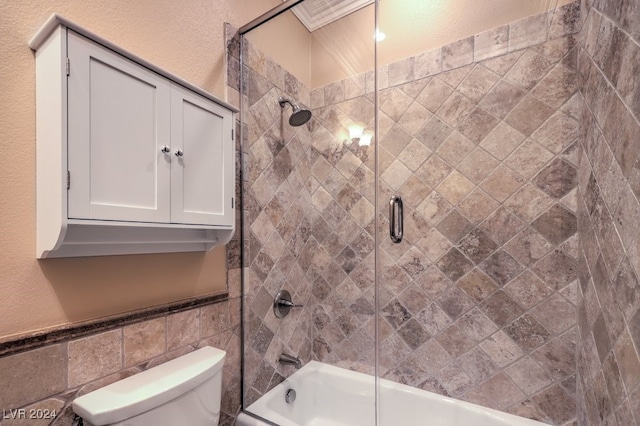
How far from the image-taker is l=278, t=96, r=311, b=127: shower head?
1715 millimetres

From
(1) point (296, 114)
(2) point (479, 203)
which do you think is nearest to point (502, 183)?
(2) point (479, 203)

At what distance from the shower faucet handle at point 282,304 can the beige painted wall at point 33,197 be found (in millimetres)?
484

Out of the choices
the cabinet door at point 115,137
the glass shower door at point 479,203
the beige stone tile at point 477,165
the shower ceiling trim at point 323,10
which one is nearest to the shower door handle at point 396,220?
the glass shower door at point 479,203

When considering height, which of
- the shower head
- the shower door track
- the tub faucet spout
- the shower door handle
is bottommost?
the tub faucet spout

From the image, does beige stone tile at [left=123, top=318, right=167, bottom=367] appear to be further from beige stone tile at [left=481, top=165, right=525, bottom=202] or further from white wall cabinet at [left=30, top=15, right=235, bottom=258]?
beige stone tile at [left=481, top=165, right=525, bottom=202]

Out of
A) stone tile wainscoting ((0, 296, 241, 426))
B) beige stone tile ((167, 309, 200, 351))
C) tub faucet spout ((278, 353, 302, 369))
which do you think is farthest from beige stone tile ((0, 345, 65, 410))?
tub faucet spout ((278, 353, 302, 369))

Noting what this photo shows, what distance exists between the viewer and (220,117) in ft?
3.78

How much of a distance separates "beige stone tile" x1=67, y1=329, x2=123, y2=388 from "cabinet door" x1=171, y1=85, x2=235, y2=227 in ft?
1.39

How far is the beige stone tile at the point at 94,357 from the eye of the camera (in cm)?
83

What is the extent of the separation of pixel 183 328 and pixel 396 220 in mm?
1203

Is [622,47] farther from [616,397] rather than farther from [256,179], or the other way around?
[256,179]

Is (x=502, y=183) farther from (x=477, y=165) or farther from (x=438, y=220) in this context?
(x=438, y=220)

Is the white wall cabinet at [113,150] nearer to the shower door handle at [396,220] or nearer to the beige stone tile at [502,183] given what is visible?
the shower door handle at [396,220]

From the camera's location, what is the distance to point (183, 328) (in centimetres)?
112
